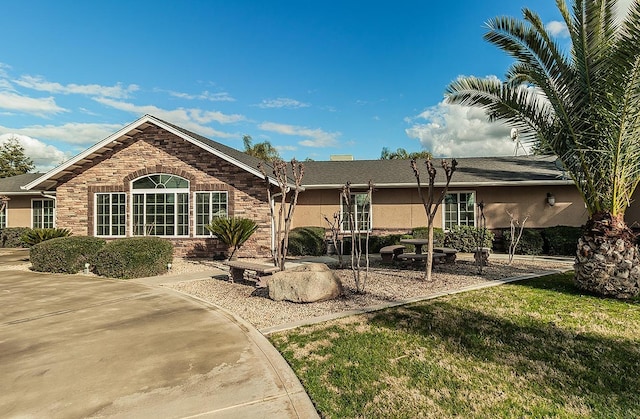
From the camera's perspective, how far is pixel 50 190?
17.7 m

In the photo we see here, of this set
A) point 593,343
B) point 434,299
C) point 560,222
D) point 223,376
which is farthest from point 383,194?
point 223,376

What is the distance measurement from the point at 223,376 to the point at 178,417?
81cm

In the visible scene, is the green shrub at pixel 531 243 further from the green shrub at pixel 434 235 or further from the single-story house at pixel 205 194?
the green shrub at pixel 434 235

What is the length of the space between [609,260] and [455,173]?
943 cm

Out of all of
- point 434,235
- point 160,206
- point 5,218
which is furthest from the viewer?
point 5,218

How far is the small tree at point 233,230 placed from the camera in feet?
42.2

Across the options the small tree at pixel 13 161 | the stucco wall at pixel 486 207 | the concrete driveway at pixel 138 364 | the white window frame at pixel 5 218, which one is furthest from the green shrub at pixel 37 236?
the small tree at pixel 13 161

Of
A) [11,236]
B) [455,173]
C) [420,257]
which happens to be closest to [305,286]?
[420,257]

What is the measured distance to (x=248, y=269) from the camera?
9.05 metres

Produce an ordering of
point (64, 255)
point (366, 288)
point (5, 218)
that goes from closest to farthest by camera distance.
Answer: point (366, 288), point (64, 255), point (5, 218)

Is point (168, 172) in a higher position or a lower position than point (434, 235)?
higher

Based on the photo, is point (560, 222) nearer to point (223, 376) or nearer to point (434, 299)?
point (434, 299)

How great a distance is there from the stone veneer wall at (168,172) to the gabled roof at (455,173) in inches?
116

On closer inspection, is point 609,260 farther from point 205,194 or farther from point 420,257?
point 205,194
